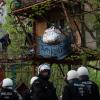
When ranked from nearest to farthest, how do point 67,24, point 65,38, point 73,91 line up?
1. point 73,91
2. point 65,38
3. point 67,24

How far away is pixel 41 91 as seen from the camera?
12.6 meters

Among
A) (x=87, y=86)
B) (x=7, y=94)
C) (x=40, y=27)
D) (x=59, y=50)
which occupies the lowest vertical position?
(x=7, y=94)

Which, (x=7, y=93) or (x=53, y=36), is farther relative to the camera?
(x=53, y=36)

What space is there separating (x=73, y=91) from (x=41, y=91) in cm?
87

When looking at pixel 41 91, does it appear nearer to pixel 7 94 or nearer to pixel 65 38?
pixel 7 94

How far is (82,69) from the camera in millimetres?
12336

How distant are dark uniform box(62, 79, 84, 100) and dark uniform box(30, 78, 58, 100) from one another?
0.58 meters

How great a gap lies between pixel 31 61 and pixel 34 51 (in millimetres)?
439

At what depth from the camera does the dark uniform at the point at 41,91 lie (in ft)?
41.0

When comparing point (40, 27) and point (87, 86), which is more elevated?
point (40, 27)

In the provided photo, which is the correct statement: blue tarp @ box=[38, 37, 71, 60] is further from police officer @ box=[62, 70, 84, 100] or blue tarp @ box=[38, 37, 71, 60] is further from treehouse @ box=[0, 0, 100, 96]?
police officer @ box=[62, 70, 84, 100]

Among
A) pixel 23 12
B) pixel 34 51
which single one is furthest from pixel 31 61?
pixel 23 12

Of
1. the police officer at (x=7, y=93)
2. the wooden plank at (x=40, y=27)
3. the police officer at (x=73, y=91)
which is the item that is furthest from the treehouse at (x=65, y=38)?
the wooden plank at (x=40, y=27)

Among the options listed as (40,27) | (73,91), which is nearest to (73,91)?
(73,91)
